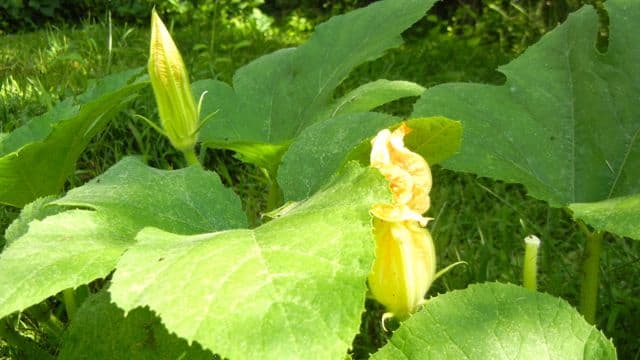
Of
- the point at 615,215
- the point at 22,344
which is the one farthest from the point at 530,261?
the point at 22,344

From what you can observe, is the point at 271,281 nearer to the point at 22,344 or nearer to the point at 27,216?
the point at 27,216

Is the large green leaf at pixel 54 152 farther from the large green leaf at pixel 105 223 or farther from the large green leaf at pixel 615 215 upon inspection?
the large green leaf at pixel 615 215

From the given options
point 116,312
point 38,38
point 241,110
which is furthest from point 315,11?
point 116,312

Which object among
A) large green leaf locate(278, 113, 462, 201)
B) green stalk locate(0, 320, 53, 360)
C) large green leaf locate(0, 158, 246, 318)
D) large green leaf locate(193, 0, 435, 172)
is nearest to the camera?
large green leaf locate(0, 158, 246, 318)

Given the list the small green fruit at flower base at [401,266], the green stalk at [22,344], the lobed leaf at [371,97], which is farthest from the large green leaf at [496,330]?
the green stalk at [22,344]

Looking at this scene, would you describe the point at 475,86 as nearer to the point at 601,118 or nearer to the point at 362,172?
the point at 601,118

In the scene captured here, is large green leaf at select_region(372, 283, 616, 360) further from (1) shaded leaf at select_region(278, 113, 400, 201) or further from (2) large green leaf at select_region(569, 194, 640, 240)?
(1) shaded leaf at select_region(278, 113, 400, 201)

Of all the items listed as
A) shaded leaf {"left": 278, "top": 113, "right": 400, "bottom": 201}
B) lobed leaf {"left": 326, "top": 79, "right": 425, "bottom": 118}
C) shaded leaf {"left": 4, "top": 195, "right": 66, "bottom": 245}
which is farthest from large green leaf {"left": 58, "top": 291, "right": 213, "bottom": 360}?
lobed leaf {"left": 326, "top": 79, "right": 425, "bottom": 118}

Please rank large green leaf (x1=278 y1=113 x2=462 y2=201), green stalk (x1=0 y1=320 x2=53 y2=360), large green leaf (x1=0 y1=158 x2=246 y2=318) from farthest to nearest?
1. green stalk (x1=0 y1=320 x2=53 y2=360)
2. large green leaf (x1=278 y1=113 x2=462 y2=201)
3. large green leaf (x1=0 y1=158 x2=246 y2=318)
